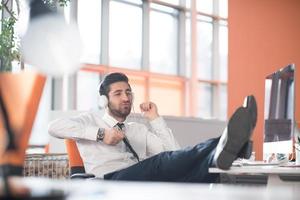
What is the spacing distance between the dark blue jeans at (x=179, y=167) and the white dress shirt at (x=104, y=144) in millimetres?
337

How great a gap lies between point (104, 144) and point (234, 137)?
1.24m

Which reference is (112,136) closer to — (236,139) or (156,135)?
(156,135)

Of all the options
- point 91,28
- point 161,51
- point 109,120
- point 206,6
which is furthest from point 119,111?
point 206,6

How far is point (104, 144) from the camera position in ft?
10.6

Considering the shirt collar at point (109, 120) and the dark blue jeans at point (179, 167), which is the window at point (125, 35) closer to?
the shirt collar at point (109, 120)

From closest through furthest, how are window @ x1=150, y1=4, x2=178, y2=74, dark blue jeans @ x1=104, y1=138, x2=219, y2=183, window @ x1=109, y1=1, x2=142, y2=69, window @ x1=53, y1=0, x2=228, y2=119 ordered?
1. dark blue jeans @ x1=104, y1=138, x2=219, y2=183
2. window @ x1=53, y1=0, x2=228, y2=119
3. window @ x1=109, y1=1, x2=142, y2=69
4. window @ x1=150, y1=4, x2=178, y2=74

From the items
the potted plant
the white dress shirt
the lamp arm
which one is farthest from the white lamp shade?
the potted plant

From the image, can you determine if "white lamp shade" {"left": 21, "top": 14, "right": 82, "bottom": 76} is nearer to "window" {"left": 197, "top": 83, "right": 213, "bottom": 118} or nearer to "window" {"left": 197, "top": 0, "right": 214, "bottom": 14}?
"window" {"left": 197, "top": 83, "right": 213, "bottom": 118}

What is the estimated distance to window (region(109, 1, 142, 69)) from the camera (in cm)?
846

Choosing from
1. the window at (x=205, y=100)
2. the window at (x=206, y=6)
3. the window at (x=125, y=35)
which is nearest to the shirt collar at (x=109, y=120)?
the window at (x=125, y=35)

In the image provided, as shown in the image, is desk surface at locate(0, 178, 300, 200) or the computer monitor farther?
the computer monitor

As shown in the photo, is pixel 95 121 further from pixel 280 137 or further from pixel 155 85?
pixel 155 85

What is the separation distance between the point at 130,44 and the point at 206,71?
187 centimetres

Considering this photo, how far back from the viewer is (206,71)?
10.0 m
